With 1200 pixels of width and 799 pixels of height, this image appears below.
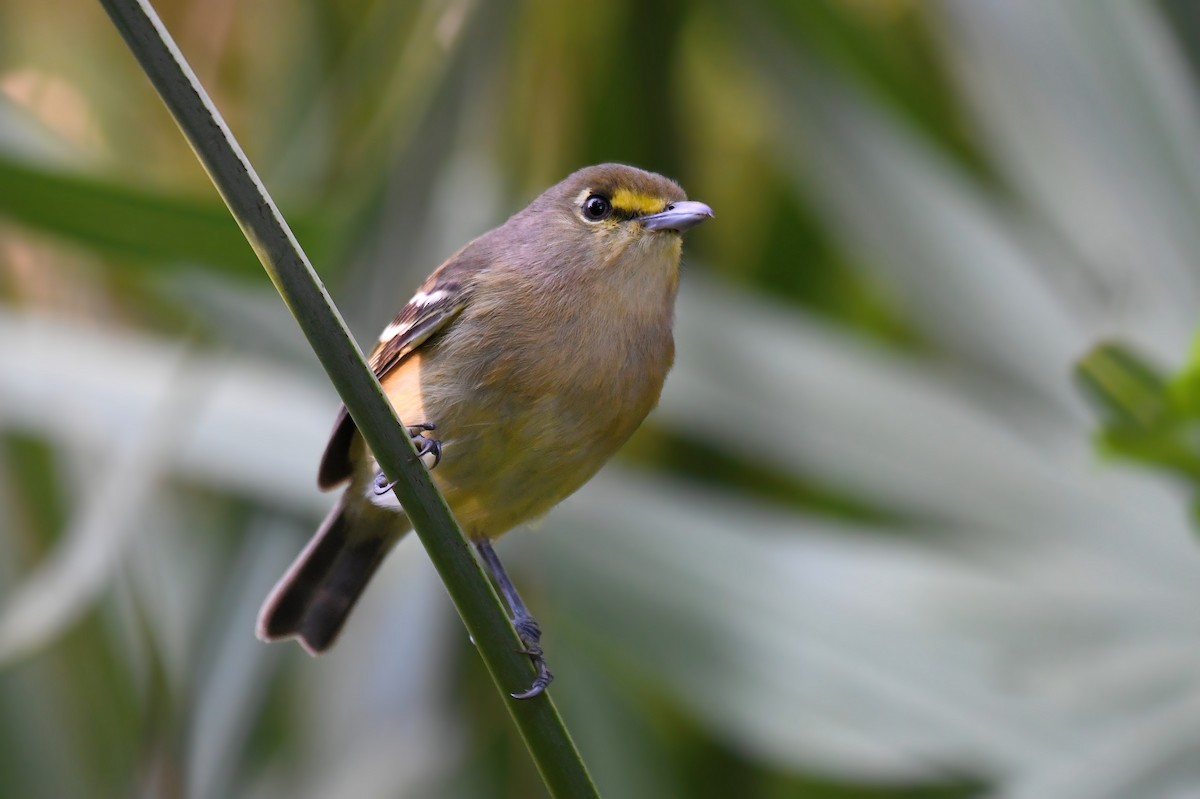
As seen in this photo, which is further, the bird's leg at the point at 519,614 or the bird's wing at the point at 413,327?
the bird's wing at the point at 413,327

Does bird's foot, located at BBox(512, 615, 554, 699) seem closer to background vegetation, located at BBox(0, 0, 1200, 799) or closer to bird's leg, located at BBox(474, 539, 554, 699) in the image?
bird's leg, located at BBox(474, 539, 554, 699)

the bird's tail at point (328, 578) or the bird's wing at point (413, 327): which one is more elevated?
the bird's wing at point (413, 327)

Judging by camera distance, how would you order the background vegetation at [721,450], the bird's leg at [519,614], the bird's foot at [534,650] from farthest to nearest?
the background vegetation at [721,450], the bird's leg at [519,614], the bird's foot at [534,650]

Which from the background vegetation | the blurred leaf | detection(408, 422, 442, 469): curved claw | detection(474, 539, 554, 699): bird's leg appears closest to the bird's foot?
detection(474, 539, 554, 699): bird's leg

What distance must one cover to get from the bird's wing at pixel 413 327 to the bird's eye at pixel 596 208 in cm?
23

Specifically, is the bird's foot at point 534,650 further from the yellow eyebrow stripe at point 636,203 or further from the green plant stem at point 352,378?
the yellow eyebrow stripe at point 636,203

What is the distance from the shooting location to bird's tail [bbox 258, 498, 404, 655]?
2311mm

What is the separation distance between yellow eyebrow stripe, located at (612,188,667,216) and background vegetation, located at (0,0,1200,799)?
0.47 meters

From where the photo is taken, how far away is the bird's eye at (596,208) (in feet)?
7.38

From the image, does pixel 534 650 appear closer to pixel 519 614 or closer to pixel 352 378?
pixel 519 614

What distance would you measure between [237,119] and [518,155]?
1.19m

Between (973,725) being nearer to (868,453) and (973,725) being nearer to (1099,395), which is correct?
(868,453)

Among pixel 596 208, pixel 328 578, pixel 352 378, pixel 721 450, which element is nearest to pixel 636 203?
pixel 596 208

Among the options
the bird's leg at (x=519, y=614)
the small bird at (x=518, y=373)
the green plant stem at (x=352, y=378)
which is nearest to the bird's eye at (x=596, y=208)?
the small bird at (x=518, y=373)
